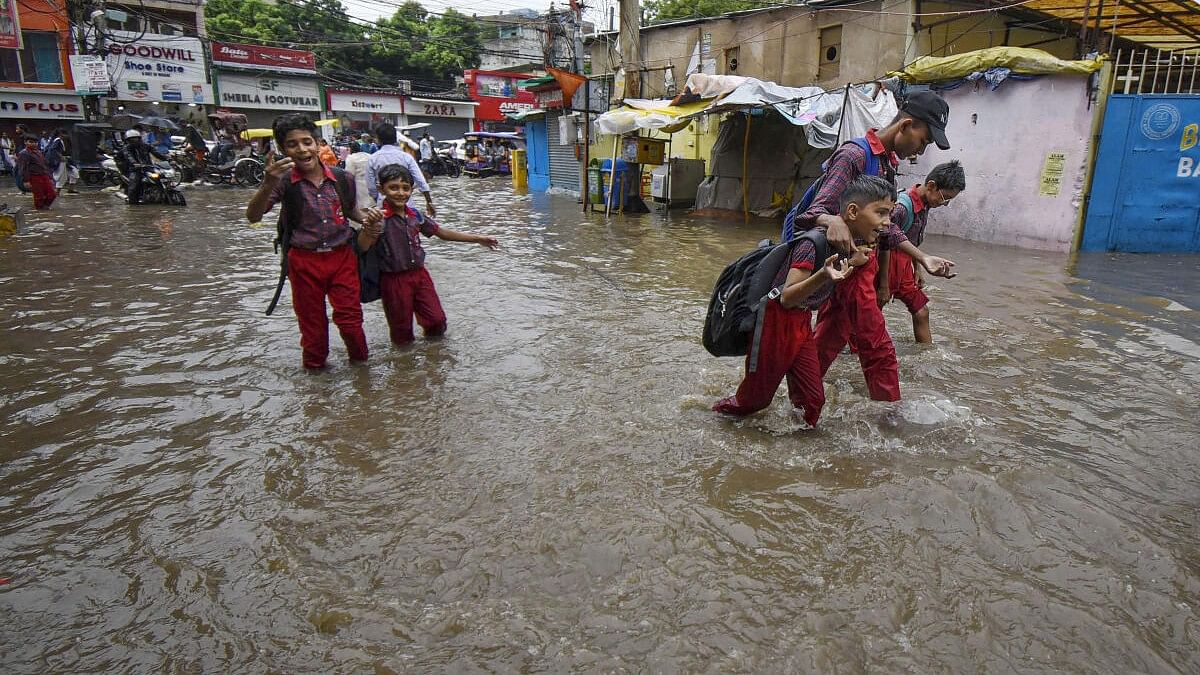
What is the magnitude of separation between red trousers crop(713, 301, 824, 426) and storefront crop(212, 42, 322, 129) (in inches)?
1409

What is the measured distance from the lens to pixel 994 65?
10.1 m

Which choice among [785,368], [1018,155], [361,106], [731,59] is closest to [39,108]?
[361,106]

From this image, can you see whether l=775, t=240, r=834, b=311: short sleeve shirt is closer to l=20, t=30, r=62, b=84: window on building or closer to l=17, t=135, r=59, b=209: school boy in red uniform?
l=17, t=135, r=59, b=209: school boy in red uniform

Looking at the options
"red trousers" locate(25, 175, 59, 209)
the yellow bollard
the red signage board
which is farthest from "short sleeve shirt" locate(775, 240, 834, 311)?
the red signage board

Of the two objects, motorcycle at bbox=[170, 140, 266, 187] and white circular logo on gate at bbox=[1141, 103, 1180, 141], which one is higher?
white circular logo on gate at bbox=[1141, 103, 1180, 141]

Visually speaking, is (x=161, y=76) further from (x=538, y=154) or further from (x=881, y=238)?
(x=881, y=238)

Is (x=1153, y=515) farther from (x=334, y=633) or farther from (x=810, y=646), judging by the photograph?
(x=334, y=633)

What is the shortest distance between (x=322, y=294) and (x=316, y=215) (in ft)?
1.71

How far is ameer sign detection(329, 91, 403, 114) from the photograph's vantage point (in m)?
38.8

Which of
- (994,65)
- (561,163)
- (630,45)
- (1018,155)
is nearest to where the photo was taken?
(994,65)

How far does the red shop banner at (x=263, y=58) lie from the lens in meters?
33.7

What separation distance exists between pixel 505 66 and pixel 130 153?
3993 centimetres

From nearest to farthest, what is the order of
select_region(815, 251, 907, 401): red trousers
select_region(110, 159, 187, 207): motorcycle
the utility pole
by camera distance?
select_region(815, 251, 907, 401): red trousers
select_region(110, 159, 187, 207): motorcycle
the utility pole

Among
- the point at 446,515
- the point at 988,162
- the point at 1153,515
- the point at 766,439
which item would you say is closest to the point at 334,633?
the point at 446,515
